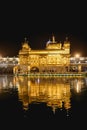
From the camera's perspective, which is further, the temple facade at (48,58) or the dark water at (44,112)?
the temple facade at (48,58)

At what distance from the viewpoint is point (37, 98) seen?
885 inches

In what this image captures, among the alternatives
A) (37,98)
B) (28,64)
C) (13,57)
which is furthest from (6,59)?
(37,98)

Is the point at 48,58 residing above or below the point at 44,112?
above

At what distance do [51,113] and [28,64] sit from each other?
1714 inches

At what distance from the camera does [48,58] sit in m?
59.9

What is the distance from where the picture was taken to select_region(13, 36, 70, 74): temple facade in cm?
5925

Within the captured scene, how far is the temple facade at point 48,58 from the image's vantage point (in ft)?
194

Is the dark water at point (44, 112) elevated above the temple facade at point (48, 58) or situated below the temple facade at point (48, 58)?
below

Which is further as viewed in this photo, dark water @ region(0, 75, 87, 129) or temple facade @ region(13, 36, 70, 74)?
temple facade @ region(13, 36, 70, 74)

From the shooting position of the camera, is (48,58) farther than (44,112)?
Yes

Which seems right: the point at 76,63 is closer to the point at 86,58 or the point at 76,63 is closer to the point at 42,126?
the point at 86,58

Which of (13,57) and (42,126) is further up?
(13,57)

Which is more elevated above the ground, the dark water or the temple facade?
the temple facade

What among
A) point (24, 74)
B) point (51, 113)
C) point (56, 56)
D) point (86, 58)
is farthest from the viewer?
point (86, 58)
